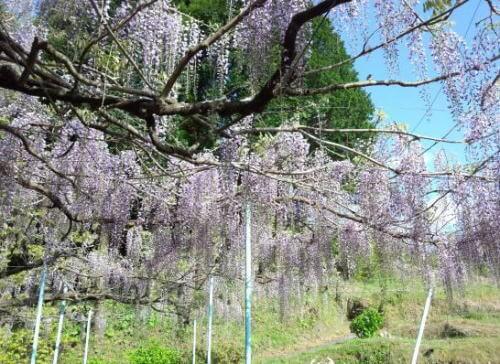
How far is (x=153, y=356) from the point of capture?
31.8 ft

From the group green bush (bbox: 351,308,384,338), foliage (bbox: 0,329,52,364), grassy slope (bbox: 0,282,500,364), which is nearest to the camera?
foliage (bbox: 0,329,52,364)

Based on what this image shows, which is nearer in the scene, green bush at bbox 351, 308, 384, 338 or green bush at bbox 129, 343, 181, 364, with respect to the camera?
green bush at bbox 129, 343, 181, 364

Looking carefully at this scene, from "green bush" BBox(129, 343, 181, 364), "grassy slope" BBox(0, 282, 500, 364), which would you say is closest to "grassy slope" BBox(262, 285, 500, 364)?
"grassy slope" BBox(0, 282, 500, 364)

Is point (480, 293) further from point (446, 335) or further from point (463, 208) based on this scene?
point (463, 208)

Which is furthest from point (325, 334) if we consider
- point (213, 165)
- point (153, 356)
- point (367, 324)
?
point (213, 165)

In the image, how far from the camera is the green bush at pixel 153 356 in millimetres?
9656

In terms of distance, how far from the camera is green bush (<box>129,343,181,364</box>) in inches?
380

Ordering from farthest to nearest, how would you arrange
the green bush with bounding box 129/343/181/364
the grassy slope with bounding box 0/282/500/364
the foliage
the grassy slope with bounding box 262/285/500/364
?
the green bush with bounding box 129/343/181/364 < the grassy slope with bounding box 0/282/500/364 < the grassy slope with bounding box 262/285/500/364 < the foliage

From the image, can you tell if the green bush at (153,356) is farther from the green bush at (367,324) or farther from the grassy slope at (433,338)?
the green bush at (367,324)

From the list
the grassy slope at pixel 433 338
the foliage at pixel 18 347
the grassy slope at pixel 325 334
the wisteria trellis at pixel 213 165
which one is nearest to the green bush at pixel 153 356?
the grassy slope at pixel 325 334

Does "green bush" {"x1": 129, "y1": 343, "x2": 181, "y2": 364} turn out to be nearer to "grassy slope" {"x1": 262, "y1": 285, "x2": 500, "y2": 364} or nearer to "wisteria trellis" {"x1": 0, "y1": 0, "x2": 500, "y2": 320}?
"grassy slope" {"x1": 262, "y1": 285, "x2": 500, "y2": 364}

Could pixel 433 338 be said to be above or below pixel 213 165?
below

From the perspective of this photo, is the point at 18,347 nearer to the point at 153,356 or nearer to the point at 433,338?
the point at 153,356

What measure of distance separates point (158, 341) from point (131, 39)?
31.1ft
